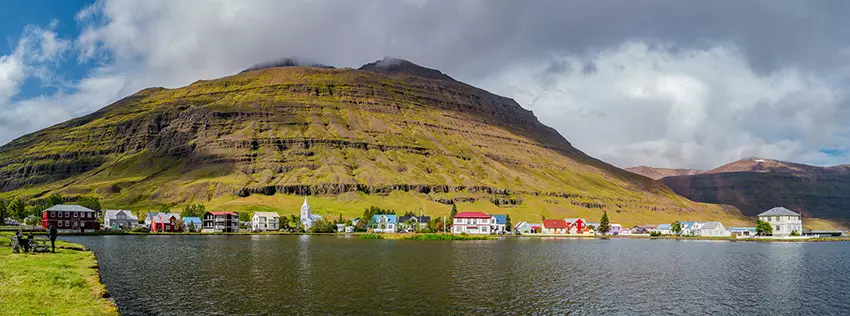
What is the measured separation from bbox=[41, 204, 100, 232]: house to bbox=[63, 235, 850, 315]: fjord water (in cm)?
10488

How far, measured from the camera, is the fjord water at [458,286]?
1790 inches

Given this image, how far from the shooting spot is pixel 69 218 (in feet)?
571

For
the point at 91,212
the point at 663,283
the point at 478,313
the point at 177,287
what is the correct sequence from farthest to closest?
the point at 91,212, the point at 663,283, the point at 177,287, the point at 478,313

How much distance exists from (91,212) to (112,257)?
381 ft

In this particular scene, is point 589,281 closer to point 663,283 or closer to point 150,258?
point 663,283

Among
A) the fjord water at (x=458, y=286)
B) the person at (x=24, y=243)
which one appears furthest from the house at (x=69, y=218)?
the person at (x=24, y=243)

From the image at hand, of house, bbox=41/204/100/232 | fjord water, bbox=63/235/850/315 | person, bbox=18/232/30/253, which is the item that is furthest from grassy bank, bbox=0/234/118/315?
house, bbox=41/204/100/232

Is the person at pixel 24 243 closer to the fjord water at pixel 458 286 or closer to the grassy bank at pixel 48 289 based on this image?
the fjord water at pixel 458 286

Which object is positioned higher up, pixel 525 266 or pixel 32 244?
pixel 32 244

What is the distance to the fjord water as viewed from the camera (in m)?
45.5

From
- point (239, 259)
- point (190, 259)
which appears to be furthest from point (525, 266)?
point (190, 259)

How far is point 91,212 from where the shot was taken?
180375 mm

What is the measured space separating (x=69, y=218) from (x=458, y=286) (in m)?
162

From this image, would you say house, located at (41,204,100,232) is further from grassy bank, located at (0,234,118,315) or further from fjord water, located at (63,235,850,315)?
grassy bank, located at (0,234,118,315)
